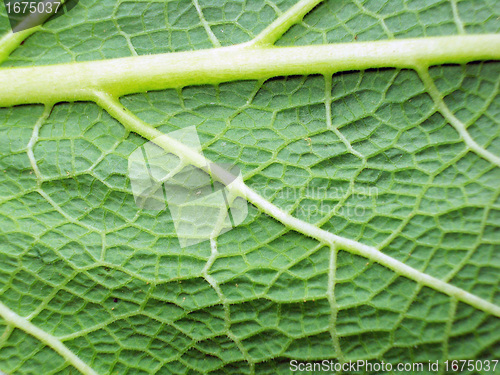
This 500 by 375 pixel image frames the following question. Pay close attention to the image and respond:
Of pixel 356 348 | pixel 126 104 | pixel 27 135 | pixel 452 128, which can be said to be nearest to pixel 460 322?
pixel 356 348

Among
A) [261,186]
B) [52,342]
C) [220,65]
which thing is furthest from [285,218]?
[52,342]

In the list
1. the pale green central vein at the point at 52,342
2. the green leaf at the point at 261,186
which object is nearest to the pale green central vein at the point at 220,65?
the green leaf at the point at 261,186

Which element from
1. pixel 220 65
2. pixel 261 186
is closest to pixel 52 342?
pixel 261 186

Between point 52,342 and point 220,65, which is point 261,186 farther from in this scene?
point 52,342

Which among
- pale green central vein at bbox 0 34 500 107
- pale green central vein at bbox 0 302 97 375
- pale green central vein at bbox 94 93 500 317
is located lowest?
pale green central vein at bbox 0 302 97 375

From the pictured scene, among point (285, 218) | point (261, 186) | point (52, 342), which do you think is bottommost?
point (52, 342)

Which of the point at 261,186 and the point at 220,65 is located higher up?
the point at 220,65

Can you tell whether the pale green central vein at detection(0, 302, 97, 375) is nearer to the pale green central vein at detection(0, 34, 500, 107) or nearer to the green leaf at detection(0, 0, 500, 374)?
the green leaf at detection(0, 0, 500, 374)

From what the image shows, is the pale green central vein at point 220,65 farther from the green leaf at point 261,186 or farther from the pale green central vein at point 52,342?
the pale green central vein at point 52,342

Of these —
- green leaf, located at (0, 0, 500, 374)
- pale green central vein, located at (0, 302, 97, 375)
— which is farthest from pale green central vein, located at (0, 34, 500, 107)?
pale green central vein, located at (0, 302, 97, 375)
